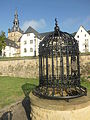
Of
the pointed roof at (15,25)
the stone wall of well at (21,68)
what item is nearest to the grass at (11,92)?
the stone wall of well at (21,68)

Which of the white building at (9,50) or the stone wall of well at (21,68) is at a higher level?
the white building at (9,50)

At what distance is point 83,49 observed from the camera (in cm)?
3275

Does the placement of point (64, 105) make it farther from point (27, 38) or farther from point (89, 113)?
point (27, 38)

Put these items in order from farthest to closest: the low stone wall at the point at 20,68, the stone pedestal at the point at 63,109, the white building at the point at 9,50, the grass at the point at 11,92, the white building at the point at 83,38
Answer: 1. the white building at the point at 9,50
2. the white building at the point at 83,38
3. the low stone wall at the point at 20,68
4. the grass at the point at 11,92
5. the stone pedestal at the point at 63,109

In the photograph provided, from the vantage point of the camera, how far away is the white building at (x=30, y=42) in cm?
3634

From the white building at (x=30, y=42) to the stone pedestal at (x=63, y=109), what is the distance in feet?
106

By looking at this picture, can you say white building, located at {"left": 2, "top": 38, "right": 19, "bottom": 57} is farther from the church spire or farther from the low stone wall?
the low stone wall

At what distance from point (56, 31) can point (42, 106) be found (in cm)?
290

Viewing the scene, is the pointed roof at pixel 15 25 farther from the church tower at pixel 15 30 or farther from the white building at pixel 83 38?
the white building at pixel 83 38

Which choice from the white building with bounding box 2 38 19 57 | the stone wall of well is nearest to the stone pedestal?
the stone wall of well

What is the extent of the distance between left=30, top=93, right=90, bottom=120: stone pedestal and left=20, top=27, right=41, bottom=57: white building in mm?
→ 32443

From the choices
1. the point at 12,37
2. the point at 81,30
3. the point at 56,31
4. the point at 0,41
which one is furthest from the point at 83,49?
the point at 12,37

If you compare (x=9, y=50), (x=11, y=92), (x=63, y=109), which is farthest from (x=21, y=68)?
(x=9, y=50)

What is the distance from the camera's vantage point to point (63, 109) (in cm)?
369
